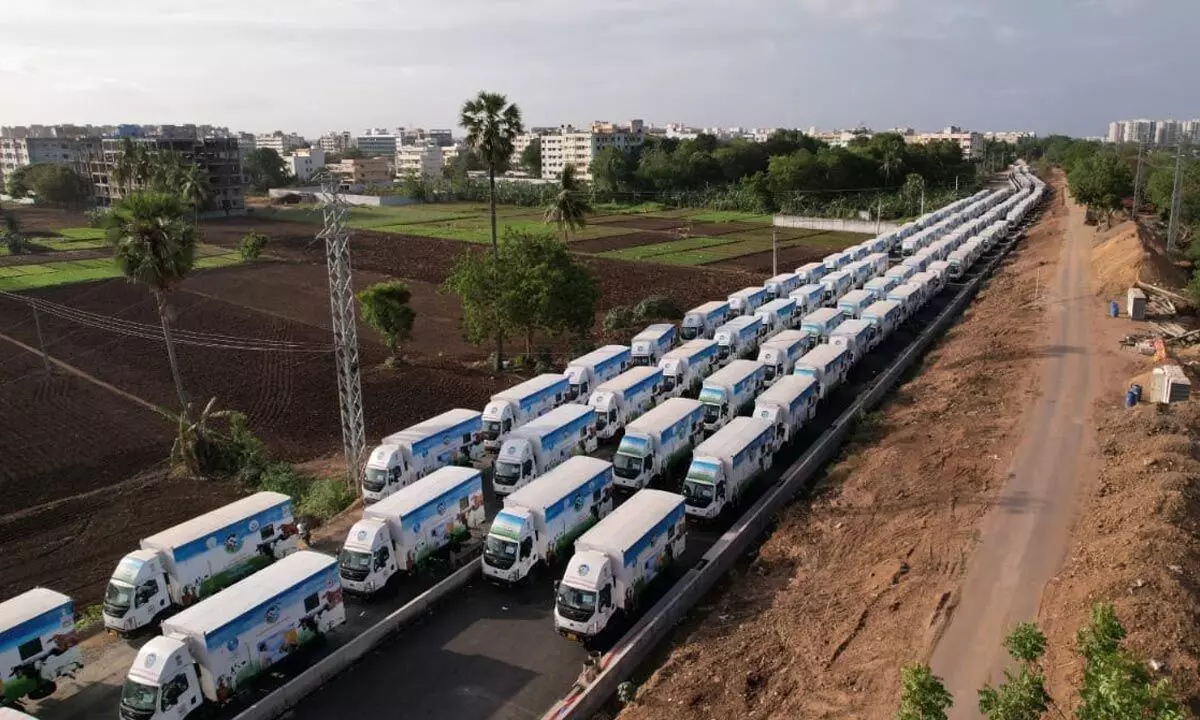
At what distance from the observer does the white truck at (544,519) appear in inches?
877

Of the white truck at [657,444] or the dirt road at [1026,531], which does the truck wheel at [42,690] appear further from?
the dirt road at [1026,531]

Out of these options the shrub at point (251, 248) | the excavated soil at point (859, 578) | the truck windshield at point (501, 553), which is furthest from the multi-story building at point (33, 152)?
the excavated soil at point (859, 578)

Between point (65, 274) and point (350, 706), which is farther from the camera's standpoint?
point (65, 274)

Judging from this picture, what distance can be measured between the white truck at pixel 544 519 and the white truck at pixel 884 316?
2617 cm

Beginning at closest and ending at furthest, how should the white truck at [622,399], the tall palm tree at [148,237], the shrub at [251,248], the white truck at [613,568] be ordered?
the white truck at [613,568]
the tall palm tree at [148,237]
the white truck at [622,399]
the shrub at [251,248]

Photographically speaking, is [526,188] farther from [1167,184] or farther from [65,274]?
[1167,184]

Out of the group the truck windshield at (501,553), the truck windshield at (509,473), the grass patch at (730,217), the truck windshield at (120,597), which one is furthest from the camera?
the grass patch at (730,217)

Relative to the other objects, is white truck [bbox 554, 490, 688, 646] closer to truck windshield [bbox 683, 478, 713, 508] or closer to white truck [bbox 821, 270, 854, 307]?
truck windshield [bbox 683, 478, 713, 508]

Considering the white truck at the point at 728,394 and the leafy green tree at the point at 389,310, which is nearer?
the white truck at the point at 728,394

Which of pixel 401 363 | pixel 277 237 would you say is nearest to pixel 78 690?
pixel 401 363

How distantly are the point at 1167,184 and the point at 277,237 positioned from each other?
342 feet

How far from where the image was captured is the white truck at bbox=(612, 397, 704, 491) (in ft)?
91.1

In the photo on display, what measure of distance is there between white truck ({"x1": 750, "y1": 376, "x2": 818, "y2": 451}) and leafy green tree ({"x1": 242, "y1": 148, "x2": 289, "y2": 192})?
560 ft

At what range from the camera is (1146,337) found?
1641 inches
